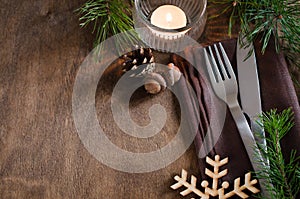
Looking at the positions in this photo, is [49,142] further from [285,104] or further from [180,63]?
[285,104]

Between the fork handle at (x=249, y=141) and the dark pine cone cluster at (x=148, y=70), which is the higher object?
→ the dark pine cone cluster at (x=148, y=70)

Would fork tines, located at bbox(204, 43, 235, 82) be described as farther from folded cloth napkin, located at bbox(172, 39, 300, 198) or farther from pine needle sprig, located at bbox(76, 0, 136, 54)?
pine needle sprig, located at bbox(76, 0, 136, 54)

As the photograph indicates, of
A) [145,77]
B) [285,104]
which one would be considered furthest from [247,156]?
[145,77]

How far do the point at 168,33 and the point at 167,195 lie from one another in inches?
10.5

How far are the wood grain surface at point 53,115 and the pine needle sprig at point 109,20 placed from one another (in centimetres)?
3

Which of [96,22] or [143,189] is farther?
[96,22]

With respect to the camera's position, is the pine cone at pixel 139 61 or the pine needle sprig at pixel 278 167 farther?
the pine cone at pixel 139 61

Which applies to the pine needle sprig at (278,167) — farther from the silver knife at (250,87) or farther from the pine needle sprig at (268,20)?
the pine needle sprig at (268,20)

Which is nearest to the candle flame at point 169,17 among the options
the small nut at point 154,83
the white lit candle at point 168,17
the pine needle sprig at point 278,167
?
the white lit candle at point 168,17

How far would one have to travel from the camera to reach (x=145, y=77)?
0.92m

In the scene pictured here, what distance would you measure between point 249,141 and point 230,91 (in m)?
0.09

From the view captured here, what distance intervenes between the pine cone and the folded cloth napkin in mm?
48

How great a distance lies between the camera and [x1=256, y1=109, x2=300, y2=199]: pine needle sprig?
793mm

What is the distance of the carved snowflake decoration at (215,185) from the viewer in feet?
2.77
